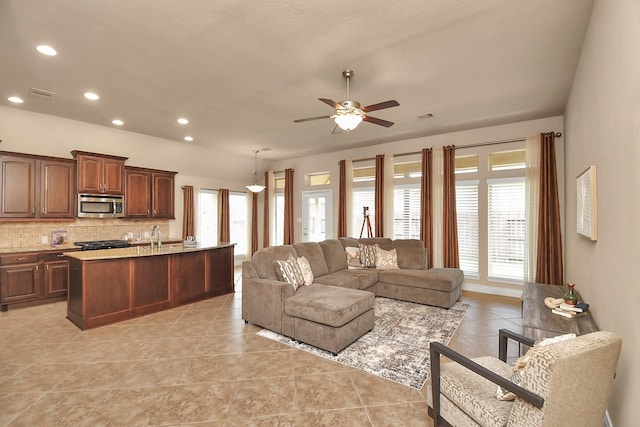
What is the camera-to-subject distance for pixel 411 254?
17.8 ft

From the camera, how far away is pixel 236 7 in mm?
2416

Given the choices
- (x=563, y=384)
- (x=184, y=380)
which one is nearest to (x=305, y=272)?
(x=184, y=380)

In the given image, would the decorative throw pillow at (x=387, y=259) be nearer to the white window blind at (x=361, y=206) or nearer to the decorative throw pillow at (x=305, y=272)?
the white window blind at (x=361, y=206)

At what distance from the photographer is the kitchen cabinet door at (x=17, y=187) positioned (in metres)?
4.52

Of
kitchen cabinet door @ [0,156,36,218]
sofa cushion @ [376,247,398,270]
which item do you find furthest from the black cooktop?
sofa cushion @ [376,247,398,270]

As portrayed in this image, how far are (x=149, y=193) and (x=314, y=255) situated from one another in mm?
3968

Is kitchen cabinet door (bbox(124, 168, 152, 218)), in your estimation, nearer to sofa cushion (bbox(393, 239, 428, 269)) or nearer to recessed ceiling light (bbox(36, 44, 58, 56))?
recessed ceiling light (bbox(36, 44, 58, 56))

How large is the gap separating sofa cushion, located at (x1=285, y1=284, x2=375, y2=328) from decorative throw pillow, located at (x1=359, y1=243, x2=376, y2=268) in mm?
1873

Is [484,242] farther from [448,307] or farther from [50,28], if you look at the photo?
[50,28]

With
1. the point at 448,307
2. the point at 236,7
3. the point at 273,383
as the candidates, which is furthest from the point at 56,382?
the point at 448,307

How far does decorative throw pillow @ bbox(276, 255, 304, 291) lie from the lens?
12.3 feet

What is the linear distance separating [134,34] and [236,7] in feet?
3.74

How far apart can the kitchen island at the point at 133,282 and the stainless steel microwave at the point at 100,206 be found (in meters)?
1.55

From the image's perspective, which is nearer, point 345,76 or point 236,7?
point 236,7
